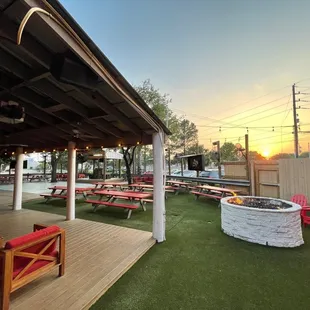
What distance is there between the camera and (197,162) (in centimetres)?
1123

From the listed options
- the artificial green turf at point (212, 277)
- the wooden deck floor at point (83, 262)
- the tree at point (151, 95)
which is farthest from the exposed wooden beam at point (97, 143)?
the tree at point (151, 95)

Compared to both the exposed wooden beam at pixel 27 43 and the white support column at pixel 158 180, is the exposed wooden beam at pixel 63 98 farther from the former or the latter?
the white support column at pixel 158 180

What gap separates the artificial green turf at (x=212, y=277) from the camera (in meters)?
2.24

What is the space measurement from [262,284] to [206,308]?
1.04m

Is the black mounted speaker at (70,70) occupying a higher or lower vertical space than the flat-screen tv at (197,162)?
higher

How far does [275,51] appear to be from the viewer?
25.0 feet

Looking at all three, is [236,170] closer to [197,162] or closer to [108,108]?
[197,162]

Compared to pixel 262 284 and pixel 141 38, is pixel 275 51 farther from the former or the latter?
pixel 262 284

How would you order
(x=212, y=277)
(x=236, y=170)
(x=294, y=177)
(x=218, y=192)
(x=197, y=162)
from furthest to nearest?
(x=197, y=162), (x=236, y=170), (x=218, y=192), (x=294, y=177), (x=212, y=277)

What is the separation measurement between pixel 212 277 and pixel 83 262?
2.16m

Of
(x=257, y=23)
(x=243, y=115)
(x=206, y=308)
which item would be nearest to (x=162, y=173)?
(x=206, y=308)

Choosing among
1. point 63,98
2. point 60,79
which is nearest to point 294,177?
point 63,98

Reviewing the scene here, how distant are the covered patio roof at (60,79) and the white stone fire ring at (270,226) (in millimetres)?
2888

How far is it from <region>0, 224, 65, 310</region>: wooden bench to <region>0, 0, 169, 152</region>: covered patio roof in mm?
1989
